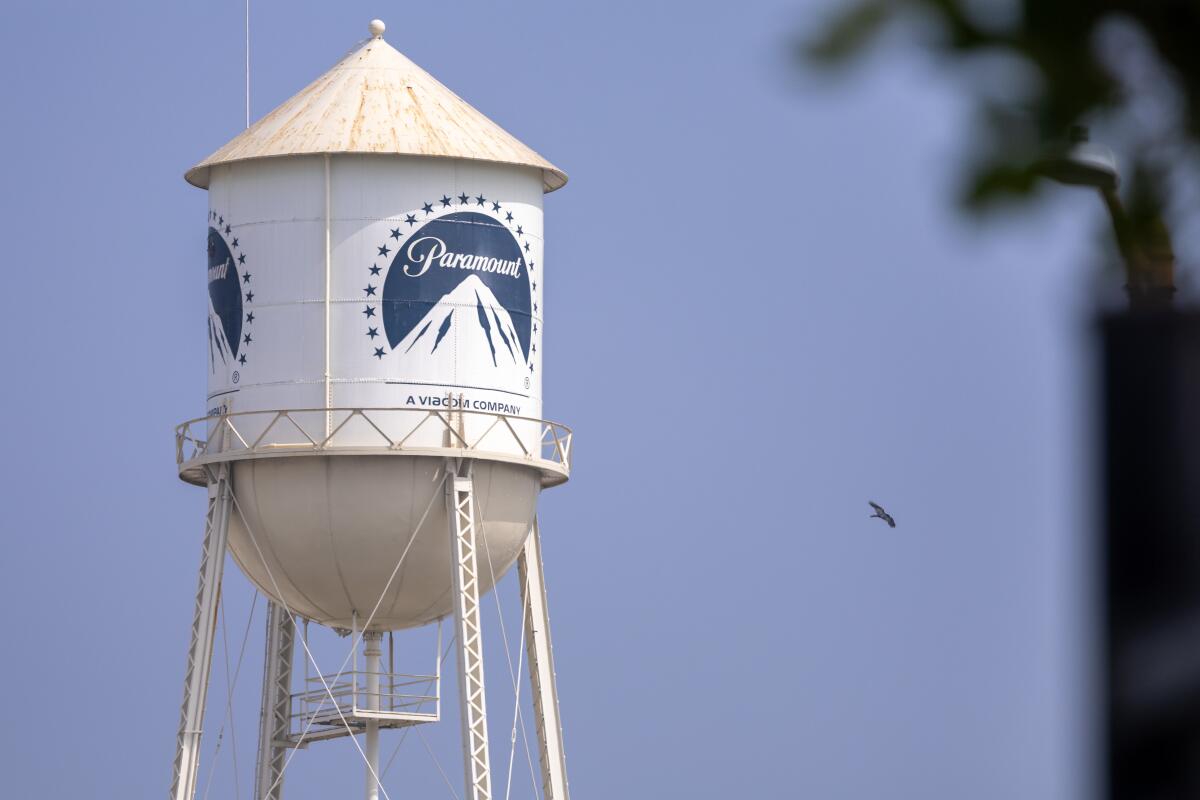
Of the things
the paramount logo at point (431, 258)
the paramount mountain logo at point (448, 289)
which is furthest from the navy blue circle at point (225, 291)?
the paramount logo at point (431, 258)

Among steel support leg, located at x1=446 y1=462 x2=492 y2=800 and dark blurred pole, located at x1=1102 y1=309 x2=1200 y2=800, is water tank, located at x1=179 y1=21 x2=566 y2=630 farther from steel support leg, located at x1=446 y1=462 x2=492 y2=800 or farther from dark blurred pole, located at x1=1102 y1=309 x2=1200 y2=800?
dark blurred pole, located at x1=1102 y1=309 x2=1200 y2=800

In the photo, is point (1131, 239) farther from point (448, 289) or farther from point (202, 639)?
point (202, 639)

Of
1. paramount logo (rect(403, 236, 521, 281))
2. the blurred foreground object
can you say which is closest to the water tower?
paramount logo (rect(403, 236, 521, 281))

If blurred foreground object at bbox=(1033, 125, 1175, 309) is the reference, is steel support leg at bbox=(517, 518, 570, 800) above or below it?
above

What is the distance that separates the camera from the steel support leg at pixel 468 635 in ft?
102

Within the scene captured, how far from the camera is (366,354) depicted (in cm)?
3156

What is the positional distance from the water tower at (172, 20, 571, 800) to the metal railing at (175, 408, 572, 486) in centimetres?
3

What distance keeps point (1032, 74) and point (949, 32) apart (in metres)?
0.22

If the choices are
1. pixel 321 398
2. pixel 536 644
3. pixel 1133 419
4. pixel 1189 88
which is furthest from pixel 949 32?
pixel 536 644

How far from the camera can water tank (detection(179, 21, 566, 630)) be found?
103ft

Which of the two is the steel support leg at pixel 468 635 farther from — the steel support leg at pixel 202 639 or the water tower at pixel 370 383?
the steel support leg at pixel 202 639

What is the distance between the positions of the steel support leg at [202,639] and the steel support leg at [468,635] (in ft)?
10.6

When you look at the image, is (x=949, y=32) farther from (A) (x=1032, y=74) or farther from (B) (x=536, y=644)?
(B) (x=536, y=644)

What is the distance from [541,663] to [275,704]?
4.03 m
